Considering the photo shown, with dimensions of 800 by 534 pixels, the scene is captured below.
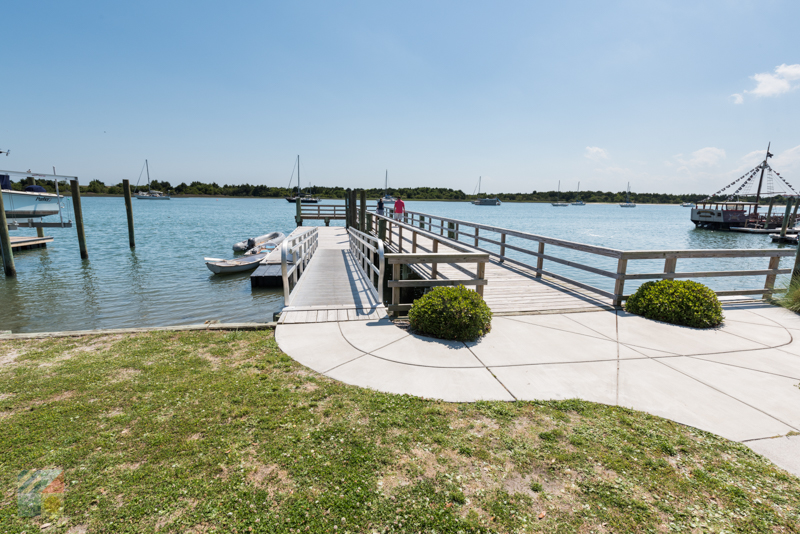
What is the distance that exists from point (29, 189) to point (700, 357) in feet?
114

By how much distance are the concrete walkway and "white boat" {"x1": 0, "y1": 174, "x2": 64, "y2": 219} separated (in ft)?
82.2

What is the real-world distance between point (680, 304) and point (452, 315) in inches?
162

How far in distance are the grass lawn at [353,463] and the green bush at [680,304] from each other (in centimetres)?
370

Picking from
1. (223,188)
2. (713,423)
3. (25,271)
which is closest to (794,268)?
(713,423)

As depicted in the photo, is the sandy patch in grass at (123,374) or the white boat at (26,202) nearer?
the sandy patch in grass at (123,374)

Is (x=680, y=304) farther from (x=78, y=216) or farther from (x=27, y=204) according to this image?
(x=27, y=204)

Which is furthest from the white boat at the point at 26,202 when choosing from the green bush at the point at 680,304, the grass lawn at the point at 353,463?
the green bush at the point at 680,304

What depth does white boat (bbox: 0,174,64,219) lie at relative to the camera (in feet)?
71.8

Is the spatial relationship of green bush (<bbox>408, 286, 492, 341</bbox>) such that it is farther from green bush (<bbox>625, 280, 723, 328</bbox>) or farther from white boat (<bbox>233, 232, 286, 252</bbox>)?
white boat (<bbox>233, 232, 286, 252</bbox>)

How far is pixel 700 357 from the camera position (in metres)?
5.07

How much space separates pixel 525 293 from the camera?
8.44 metres

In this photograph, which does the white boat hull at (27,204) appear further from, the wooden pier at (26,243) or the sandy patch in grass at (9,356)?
the sandy patch in grass at (9,356)

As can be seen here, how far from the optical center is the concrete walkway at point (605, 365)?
377 centimetres

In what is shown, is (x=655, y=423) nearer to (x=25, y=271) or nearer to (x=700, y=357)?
(x=700, y=357)
